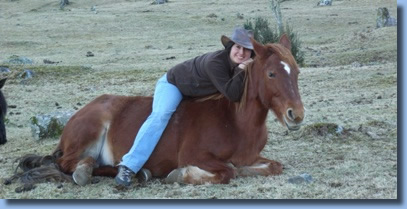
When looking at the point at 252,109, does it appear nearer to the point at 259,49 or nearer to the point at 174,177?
the point at 259,49

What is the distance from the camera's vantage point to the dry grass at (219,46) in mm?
6320

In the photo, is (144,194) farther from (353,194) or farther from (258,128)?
(353,194)

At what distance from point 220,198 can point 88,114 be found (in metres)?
2.32

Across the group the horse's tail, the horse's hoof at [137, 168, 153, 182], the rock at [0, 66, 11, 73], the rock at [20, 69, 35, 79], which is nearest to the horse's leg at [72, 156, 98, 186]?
the horse's tail

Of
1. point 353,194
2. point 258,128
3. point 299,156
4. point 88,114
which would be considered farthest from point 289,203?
point 88,114

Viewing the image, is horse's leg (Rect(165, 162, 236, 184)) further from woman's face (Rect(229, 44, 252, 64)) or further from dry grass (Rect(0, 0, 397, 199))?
woman's face (Rect(229, 44, 252, 64))

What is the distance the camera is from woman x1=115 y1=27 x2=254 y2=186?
266 inches

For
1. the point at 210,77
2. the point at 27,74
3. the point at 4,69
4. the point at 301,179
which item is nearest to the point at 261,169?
the point at 301,179

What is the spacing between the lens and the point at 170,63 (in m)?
21.1

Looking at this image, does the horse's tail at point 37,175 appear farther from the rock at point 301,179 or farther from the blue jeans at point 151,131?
the rock at point 301,179

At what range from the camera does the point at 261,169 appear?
688 cm

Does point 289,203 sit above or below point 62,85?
above

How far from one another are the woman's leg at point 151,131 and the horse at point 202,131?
0.12m

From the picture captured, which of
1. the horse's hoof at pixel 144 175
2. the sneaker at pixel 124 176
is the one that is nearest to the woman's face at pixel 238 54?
the horse's hoof at pixel 144 175
